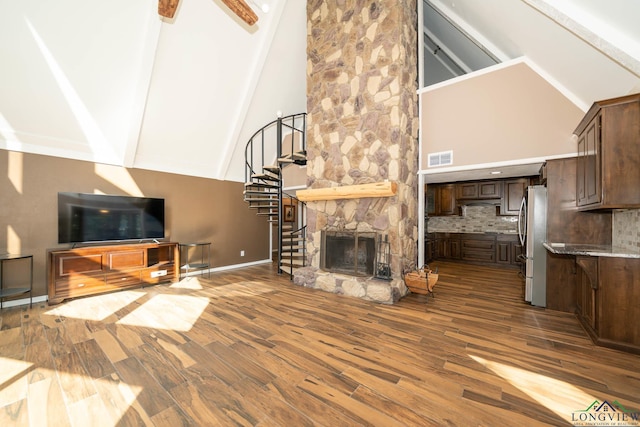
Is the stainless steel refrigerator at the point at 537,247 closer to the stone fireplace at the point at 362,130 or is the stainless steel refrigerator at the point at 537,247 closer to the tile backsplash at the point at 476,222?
the stone fireplace at the point at 362,130

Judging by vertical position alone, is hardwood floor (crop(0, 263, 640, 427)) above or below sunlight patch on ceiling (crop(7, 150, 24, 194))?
below

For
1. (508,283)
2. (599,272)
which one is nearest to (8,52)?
(599,272)

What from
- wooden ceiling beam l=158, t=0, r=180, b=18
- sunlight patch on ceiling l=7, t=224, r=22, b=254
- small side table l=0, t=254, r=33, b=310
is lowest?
small side table l=0, t=254, r=33, b=310

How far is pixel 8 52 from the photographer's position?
2977 mm

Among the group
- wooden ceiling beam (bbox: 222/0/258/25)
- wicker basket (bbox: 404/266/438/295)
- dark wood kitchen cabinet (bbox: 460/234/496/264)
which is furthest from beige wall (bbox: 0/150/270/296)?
dark wood kitchen cabinet (bbox: 460/234/496/264)

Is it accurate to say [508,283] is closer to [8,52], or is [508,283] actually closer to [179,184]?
[179,184]

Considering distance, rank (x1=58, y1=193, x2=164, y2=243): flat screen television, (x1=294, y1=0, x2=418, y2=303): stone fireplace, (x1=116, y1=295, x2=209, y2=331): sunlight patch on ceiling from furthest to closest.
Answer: (x1=58, y1=193, x2=164, y2=243): flat screen television → (x1=294, y1=0, x2=418, y2=303): stone fireplace → (x1=116, y1=295, x2=209, y2=331): sunlight patch on ceiling

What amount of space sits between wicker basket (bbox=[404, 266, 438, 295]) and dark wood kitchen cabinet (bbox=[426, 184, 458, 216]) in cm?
339

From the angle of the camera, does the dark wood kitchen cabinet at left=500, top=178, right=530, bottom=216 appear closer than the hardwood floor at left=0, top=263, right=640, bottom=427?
No

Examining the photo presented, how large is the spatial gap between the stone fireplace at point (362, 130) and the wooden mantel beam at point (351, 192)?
127 mm

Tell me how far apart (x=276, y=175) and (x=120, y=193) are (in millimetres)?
3126

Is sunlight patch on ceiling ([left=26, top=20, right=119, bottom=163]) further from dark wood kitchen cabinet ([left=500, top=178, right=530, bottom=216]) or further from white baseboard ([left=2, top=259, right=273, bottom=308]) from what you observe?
dark wood kitchen cabinet ([left=500, top=178, right=530, bottom=216])

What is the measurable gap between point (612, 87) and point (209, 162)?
6.44m

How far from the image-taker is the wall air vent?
13.9 ft
